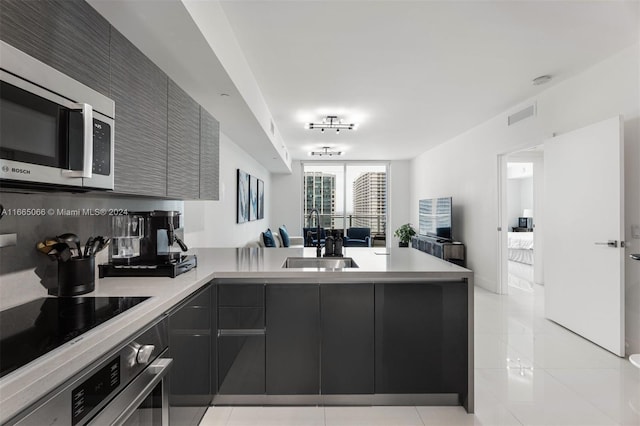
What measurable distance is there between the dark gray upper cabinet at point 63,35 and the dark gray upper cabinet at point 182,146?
60 centimetres

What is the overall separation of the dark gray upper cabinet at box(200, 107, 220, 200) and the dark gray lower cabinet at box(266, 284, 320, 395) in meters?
1.06

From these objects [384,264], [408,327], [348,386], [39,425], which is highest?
[384,264]

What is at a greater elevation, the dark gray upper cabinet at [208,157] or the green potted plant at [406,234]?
the dark gray upper cabinet at [208,157]

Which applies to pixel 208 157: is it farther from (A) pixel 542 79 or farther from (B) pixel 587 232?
(B) pixel 587 232

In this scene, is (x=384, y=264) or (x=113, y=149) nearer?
(x=113, y=149)

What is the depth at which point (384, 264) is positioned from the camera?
7.34 feet

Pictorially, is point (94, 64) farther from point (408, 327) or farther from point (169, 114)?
point (408, 327)

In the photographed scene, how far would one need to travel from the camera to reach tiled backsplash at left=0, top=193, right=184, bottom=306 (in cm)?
129

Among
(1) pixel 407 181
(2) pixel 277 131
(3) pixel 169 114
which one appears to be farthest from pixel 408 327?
(1) pixel 407 181

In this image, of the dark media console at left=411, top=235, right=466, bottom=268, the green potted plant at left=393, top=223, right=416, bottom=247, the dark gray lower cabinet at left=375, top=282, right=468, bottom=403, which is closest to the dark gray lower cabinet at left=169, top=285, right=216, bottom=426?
the dark gray lower cabinet at left=375, top=282, right=468, bottom=403

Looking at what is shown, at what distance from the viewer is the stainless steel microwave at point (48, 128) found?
0.88m

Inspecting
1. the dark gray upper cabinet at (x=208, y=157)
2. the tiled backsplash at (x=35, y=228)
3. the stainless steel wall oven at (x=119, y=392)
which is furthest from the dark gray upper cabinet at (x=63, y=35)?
the dark gray upper cabinet at (x=208, y=157)

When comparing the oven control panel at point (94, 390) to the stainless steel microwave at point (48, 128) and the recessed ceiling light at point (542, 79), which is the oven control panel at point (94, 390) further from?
the recessed ceiling light at point (542, 79)

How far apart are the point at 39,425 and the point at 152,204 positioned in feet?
6.24
